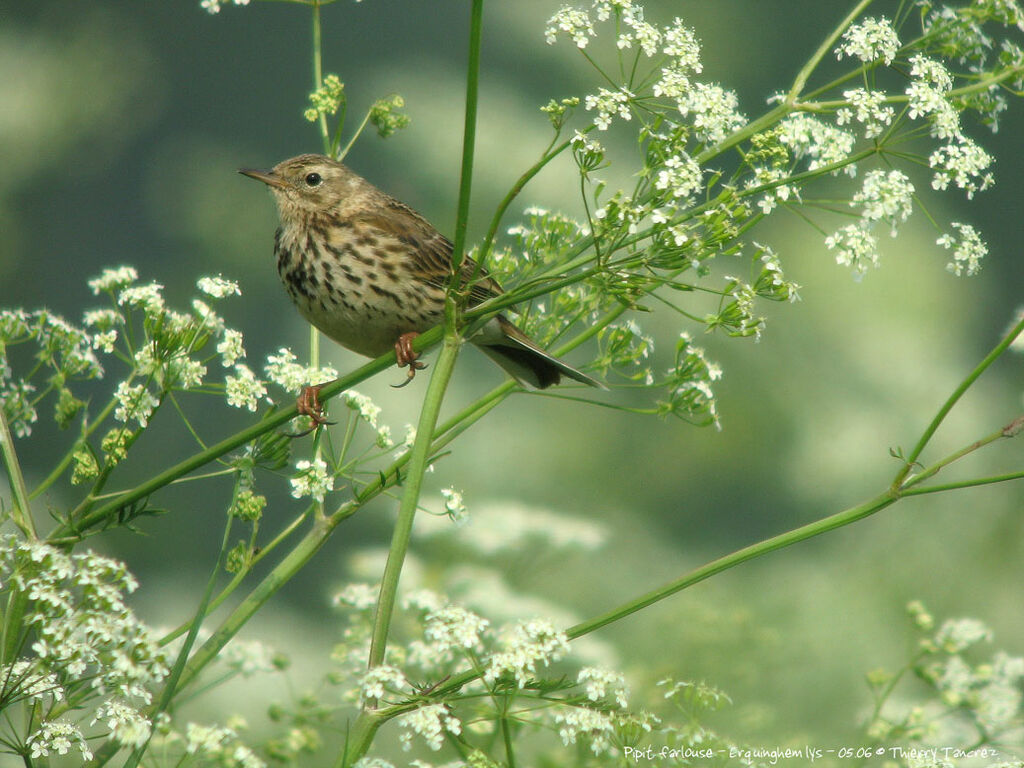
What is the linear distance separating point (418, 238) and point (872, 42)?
1.75m

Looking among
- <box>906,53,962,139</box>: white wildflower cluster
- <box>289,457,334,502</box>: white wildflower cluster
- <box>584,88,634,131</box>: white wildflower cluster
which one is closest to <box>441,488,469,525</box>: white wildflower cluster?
<box>289,457,334,502</box>: white wildflower cluster

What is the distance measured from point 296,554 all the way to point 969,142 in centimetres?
154

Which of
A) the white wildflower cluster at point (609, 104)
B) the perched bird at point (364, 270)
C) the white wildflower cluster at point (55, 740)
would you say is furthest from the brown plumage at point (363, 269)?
the white wildflower cluster at point (55, 740)

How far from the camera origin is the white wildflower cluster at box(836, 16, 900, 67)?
99.2 inches

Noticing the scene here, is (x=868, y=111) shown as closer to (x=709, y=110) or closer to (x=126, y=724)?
(x=709, y=110)

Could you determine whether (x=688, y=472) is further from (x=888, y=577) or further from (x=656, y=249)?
(x=656, y=249)

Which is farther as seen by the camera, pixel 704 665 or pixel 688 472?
pixel 688 472

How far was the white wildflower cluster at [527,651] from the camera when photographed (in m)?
2.16

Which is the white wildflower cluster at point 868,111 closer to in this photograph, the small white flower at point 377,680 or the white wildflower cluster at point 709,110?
the white wildflower cluster at point 709,110

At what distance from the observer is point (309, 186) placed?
408 centimetres

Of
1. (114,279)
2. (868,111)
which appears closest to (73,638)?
(114,279)

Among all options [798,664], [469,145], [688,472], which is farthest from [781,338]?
[469,145]

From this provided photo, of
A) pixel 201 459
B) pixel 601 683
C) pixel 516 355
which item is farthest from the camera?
pixel 516 355

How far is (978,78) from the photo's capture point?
106 inches
